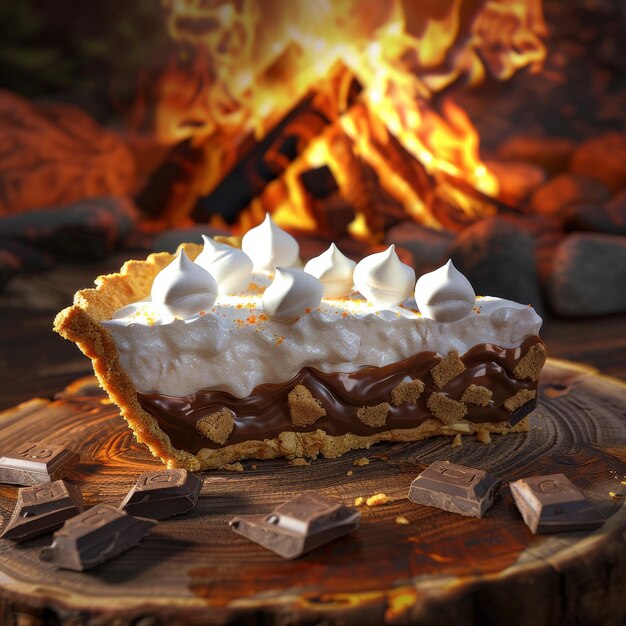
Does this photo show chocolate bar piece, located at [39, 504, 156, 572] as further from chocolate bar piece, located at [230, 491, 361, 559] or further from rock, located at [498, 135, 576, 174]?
rock, located at [498, 135, 576, 174]

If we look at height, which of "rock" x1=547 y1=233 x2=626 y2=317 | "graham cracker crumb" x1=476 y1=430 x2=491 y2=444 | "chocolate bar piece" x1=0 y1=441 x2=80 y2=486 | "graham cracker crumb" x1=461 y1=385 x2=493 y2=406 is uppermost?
"chocolate bar piece" x1=0 y1=441 x2=80 y2=486

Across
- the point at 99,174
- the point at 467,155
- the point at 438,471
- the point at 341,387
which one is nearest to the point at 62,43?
the point at 99,174

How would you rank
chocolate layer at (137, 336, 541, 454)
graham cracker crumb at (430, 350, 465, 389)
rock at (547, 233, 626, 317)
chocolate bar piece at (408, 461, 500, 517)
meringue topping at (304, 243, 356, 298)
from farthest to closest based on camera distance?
rock at (547, 233, 626, 317) < meringue topping at (304, 243, 356, 298) < graham cracker crumb at (430, 350, 465, 389) < chocolate layer at (137, 336, 541, 454) < chocolate bar piece at (408, 461, 500, 517)

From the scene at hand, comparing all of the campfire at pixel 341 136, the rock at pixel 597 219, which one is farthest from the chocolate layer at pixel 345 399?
the rock at pixel 597 219

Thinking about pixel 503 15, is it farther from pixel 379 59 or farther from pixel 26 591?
pixel 26 591

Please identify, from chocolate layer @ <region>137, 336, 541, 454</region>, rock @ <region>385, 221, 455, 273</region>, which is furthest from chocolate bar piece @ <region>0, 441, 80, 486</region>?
rock @ <region>385, 221, 455, 273</region>

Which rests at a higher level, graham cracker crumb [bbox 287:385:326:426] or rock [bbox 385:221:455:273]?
graham cracker crumb [bbox 287:385:326:426]

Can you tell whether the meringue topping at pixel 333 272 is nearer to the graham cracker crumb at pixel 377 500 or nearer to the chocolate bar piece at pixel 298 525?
the graham cracker crumb at pixel 377 500
